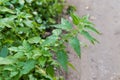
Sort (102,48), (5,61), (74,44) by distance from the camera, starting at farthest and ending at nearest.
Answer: (102,48), (5,61), (74,44)

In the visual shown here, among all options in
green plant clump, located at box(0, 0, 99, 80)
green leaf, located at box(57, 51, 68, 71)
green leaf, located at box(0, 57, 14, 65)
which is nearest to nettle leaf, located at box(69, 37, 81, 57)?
green plant clump, located at box(0, 0, 99, 80)

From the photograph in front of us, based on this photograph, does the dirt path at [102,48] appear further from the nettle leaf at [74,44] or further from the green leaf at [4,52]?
the nettle leaf at [74,44]

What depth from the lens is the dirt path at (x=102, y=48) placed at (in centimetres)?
408

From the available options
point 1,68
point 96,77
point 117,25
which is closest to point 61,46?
point 1,68

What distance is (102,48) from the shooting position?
4.48 metres

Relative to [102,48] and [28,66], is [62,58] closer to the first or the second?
[28,66]

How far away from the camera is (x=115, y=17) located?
512 cm

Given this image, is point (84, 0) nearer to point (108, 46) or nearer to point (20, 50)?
point (108, 46)

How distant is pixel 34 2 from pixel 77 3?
4.19 feet

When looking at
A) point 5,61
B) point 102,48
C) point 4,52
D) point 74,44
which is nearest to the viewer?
point 74,44

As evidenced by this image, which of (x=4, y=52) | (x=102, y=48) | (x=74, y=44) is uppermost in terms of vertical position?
(x=74, y=44)

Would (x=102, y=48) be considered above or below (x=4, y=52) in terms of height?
below

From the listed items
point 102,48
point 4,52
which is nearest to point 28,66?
point 4,52

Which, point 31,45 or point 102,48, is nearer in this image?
point 31,45
